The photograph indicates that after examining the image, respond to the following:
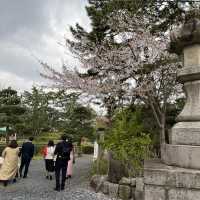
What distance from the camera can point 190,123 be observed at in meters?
3.71

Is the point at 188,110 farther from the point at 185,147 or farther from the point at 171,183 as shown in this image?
the point at 171,183

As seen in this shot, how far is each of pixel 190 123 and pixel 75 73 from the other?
38.0ft

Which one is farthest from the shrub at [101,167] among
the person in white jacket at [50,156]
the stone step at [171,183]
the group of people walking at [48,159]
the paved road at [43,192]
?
the stone step at [171,183]

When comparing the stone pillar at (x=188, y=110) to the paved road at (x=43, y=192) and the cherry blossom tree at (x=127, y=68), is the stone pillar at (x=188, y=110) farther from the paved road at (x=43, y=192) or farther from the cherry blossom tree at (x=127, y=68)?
the cherry blossom tree at (x=127, y=68)

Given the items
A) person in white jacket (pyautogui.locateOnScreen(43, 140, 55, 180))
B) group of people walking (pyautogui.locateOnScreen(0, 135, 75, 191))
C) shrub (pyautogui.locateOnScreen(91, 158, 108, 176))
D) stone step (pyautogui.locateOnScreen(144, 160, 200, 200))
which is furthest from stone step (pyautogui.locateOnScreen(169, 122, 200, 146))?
person in white jacket (pyautogui.locateOnScreen(43, 140, 55, 180))

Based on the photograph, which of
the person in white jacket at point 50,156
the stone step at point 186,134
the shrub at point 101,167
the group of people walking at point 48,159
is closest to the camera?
the stone step at point 186,134

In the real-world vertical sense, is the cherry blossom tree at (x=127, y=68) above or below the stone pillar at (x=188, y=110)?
above

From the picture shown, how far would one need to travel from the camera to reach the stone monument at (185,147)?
3.27 meters

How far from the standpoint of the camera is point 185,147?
11.3 feet

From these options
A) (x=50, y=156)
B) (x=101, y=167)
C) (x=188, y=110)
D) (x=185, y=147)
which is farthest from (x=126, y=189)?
(x=185, y=147)

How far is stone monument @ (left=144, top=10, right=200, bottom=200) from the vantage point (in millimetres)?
3268

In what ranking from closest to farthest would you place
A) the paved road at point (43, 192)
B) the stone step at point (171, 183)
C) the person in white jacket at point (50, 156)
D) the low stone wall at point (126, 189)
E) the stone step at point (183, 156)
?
the stone step at point (171, 183) < the stone step at point (183, 156) < the low stone wall at point (126, 189) < the paved road at point (43, 192) < the person in white jacket at point (50, 156)

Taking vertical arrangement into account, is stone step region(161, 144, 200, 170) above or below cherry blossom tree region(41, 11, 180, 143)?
below

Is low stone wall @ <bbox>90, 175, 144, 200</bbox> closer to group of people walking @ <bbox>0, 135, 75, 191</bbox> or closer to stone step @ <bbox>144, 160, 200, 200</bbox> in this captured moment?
group of people walking @ <bbox>0, 135, 75, 191</bbox>
